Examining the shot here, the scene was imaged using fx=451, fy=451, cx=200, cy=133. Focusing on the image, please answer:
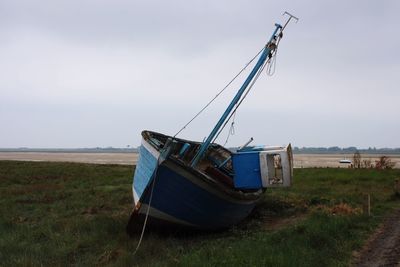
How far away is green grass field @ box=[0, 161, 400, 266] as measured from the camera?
884 centimetres

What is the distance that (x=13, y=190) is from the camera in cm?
2042

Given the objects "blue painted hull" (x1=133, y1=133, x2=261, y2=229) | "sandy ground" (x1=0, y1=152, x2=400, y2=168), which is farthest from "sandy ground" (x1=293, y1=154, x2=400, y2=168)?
"blue painted hull" (x1=133, y1=133, x2=261, y2=229)

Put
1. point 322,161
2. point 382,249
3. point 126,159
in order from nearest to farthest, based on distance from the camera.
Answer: point 382,249 < point 322,161 < point 126,159

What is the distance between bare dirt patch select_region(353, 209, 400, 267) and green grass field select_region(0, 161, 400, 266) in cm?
27

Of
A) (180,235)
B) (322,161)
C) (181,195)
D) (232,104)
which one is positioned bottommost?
(322,161)

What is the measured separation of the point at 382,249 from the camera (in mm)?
9812

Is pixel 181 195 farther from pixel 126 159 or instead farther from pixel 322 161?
pixel 126 159

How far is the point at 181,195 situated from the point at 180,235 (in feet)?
5.17

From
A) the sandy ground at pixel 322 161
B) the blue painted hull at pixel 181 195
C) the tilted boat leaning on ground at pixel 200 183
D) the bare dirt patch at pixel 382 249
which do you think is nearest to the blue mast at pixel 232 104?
the tilted boat leaning on ground at pixel 200 183

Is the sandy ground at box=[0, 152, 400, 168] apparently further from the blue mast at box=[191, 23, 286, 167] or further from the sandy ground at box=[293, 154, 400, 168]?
the blue mast at box=[191, 23, 286, 167]

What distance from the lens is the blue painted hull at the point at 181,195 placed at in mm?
10602

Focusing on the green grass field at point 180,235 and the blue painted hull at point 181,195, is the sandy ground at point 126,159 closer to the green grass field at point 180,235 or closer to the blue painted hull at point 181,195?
the green grass field at point 180,235

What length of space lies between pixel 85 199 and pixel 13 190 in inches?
193

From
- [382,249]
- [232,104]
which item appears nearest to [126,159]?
[232,104]
